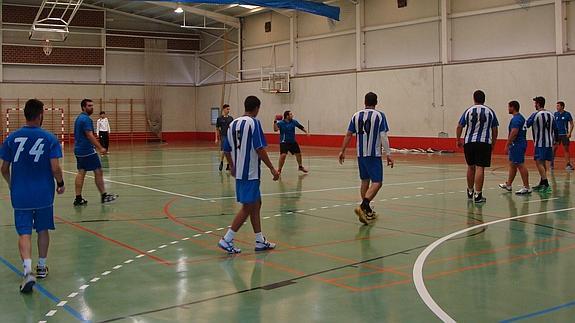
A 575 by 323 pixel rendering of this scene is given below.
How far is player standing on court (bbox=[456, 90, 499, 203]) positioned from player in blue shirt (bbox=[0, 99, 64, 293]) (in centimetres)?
854

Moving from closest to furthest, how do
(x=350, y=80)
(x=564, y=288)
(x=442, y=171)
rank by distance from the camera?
1. (x=564, y=288)
2. (x=442, y=171)
3. (x=350, y=80)

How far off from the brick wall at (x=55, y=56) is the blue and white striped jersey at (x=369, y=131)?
1441 inches

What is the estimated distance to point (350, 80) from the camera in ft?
118

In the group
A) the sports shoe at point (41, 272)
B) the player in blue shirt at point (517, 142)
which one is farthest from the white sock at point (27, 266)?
the player in blue shirt at point (517, 142)

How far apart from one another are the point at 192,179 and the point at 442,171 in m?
8.15

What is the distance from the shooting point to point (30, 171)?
6.77 metres

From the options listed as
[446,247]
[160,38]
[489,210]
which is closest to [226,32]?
[160,38]

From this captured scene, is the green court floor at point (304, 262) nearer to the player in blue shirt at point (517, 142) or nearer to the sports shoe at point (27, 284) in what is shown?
the sports shoe at point (27, 284)

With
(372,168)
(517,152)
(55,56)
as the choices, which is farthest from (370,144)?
(55,56)

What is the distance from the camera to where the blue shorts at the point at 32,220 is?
6.77 meters

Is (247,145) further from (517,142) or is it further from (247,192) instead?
(517,142)

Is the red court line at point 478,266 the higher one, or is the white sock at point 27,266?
the white sock at point 27,266

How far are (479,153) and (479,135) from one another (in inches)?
14.5

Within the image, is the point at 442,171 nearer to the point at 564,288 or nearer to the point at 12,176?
the point at 564,288
